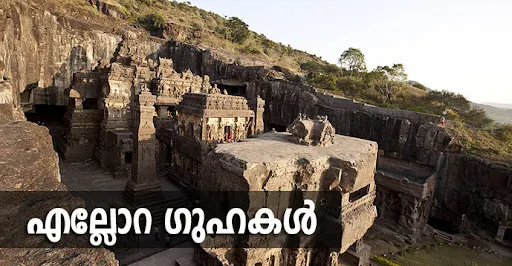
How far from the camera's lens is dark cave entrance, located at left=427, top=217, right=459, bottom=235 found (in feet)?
53.9

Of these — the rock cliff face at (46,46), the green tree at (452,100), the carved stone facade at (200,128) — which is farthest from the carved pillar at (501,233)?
the rock cliff face at (46,46)

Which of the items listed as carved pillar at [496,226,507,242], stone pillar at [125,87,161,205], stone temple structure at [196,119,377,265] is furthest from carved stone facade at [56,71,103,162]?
carved pillar at [496,226,507,242]

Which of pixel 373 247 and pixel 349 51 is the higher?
pixel 349 51

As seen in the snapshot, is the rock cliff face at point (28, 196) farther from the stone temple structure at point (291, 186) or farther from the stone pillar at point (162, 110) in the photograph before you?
the stone pillar at point (162, 110)

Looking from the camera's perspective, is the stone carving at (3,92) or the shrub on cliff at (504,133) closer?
the stone carving at (3,92)

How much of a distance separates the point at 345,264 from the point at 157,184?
897 cm

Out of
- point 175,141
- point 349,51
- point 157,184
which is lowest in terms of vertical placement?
point 157,184

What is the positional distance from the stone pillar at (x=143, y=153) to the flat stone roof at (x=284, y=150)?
5297mm

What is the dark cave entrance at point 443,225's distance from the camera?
16.4m

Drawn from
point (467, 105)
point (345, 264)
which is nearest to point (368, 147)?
point (345, 264)

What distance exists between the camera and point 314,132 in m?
9.31

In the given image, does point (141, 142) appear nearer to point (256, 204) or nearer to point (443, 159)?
point (256, 204)

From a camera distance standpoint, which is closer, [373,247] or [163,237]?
[163,237]

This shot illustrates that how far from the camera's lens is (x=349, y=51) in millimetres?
43219
